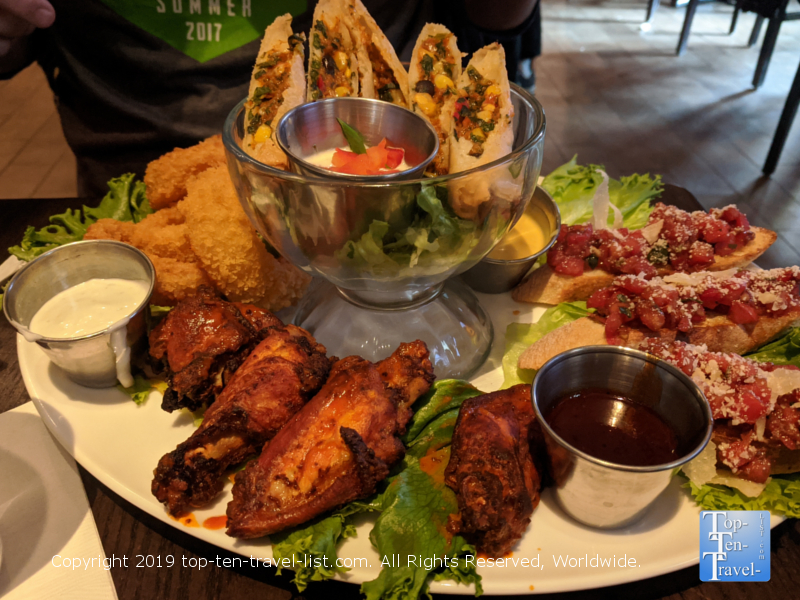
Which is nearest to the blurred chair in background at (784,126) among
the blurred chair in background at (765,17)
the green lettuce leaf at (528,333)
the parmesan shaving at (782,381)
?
the blurred chair in background at (765,17)

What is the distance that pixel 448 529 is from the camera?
67.1 inches

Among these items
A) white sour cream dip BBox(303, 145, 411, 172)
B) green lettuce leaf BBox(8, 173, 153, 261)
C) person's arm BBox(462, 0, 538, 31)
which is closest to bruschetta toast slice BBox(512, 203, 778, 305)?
white sour cream dip BBox(303, 145, 411, 172)

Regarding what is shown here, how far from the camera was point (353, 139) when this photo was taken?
2045 mm

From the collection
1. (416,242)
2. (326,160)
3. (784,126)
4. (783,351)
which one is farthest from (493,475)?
(784,126)

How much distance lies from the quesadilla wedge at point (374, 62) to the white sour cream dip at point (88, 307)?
1.33 m

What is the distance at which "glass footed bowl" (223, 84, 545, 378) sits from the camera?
5.79 ft

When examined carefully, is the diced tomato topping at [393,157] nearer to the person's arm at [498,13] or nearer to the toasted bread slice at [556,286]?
the toasted bread slice at [556,286]

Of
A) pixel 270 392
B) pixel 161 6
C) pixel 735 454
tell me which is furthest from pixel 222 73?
pixel 735 454

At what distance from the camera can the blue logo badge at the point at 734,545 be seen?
1747mm

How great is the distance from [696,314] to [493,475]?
1.52 m

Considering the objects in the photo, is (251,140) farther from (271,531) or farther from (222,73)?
(222,73)

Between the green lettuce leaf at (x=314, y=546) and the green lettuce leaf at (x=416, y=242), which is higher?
the green lettuce leaf at (x=416, y=242)

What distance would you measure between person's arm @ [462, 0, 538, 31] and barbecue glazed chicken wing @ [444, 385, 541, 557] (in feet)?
10.1

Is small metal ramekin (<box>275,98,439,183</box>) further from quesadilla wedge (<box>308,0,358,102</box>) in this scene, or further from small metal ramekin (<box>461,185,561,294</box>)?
small metal ramekin (<box>461,185,561,294</box>)
